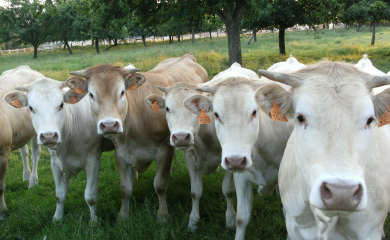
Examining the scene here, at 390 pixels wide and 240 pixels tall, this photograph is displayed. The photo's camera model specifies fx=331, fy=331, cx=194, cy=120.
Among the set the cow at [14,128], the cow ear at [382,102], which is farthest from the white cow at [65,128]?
the cow ear at [382,102]

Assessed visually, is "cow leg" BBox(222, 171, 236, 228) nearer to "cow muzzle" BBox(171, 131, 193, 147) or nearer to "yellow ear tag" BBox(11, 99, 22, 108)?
"cow muzzle" BBox(171, 131, 193, 147)

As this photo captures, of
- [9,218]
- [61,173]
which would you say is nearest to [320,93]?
[61,173]

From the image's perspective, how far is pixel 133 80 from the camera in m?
4.59

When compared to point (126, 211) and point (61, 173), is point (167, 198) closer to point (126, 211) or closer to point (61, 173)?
point (126, 211)

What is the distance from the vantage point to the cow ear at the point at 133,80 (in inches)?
179

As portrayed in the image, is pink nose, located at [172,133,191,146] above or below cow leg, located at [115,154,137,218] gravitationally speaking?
above

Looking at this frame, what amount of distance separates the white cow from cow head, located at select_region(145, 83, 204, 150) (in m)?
1.10

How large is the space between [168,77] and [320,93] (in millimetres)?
3860

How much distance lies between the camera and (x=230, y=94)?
3.51 m

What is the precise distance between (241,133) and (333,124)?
52.6 inches

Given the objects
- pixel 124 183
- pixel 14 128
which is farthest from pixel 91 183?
pixel 14 128

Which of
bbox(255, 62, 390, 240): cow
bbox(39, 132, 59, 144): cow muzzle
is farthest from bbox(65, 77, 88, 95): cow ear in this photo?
bbox(255, 62, 390, 240): cow

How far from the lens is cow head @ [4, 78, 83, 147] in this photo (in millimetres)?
4023

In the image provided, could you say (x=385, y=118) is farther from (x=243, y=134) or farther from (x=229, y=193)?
(x=229, y=193)
